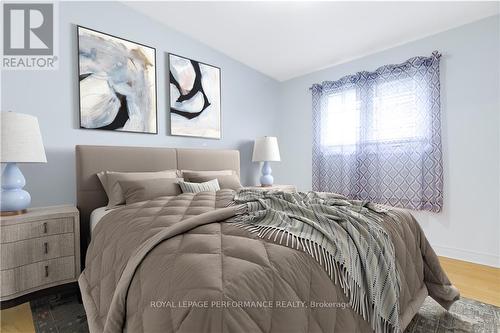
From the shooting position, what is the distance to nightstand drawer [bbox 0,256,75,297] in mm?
1726

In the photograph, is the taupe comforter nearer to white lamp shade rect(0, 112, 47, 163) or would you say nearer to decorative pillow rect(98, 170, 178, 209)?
decorative pillow rect(98, 170, 178, 209)

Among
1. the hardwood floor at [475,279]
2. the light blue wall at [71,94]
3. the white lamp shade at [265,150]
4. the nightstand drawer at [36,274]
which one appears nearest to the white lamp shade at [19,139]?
the light blue wall at [71,94]

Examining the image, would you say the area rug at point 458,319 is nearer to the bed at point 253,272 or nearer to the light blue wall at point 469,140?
the bed at point 253,272

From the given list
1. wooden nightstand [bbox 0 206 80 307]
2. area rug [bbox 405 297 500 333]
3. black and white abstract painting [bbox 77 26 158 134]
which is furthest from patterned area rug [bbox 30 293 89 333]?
area rug [bbox 405 297 500 333]

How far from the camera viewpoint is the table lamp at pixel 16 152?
1810 millimetres

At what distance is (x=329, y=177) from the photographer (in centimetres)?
371

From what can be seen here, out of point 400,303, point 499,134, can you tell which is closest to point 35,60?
point 400,303

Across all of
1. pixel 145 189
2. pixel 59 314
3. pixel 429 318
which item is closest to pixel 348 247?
pixel 429 318

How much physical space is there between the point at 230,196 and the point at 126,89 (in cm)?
178

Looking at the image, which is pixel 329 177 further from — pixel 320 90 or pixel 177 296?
pixel 177 296

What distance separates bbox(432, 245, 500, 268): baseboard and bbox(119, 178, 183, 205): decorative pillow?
2.94 meters

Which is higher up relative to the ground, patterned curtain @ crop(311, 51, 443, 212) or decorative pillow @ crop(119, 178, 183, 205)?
patterned curtain @ crop(311, 51, 443, 212)

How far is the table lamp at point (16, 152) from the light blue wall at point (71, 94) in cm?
32

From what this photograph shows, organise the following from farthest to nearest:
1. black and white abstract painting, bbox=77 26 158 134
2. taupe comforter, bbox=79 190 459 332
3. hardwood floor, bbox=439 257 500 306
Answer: black and white abstract painting, bbox=77 26 158 134 < hardwood floor, bbox=439 257 500 306 < taupe comforter, bbox=79 190 459 332
